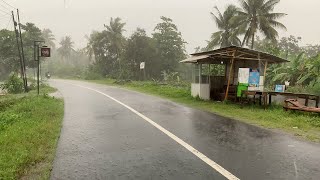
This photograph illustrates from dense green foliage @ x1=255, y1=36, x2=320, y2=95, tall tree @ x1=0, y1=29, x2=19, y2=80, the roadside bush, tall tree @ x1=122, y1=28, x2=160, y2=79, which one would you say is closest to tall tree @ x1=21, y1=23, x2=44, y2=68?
tall tree @ x1=0, y1=29, x2=19, y2=80

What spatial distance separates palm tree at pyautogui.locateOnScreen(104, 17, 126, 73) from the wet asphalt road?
49808mm

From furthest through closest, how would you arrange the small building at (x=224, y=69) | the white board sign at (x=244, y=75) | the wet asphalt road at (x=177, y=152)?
the small building at (x=224, y=69), the white board sign at (x=244, y=75), the wet asphalt road at (x=177, y=152)

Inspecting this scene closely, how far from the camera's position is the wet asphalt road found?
18.2 ft

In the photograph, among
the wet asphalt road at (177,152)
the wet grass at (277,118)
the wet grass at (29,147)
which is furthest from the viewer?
the wet grass at (277,118)

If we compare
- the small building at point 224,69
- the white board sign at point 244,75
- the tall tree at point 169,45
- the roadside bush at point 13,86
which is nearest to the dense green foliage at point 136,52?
the tall tree at point 169,45

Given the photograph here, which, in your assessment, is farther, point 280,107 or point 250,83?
point 250,83

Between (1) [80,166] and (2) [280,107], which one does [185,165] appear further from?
(2) [280,107]

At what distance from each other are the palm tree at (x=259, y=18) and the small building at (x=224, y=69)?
2356 cm

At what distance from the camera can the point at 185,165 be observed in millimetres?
5934

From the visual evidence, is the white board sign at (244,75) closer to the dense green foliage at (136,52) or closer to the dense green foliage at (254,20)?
the dense green foliage at (254,20)

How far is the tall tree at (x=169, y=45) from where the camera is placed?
55.1 metres

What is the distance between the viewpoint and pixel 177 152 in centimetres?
689

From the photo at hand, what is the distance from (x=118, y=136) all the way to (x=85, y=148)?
1.36 m

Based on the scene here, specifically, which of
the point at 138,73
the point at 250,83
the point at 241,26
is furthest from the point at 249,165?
the point at 138,73
